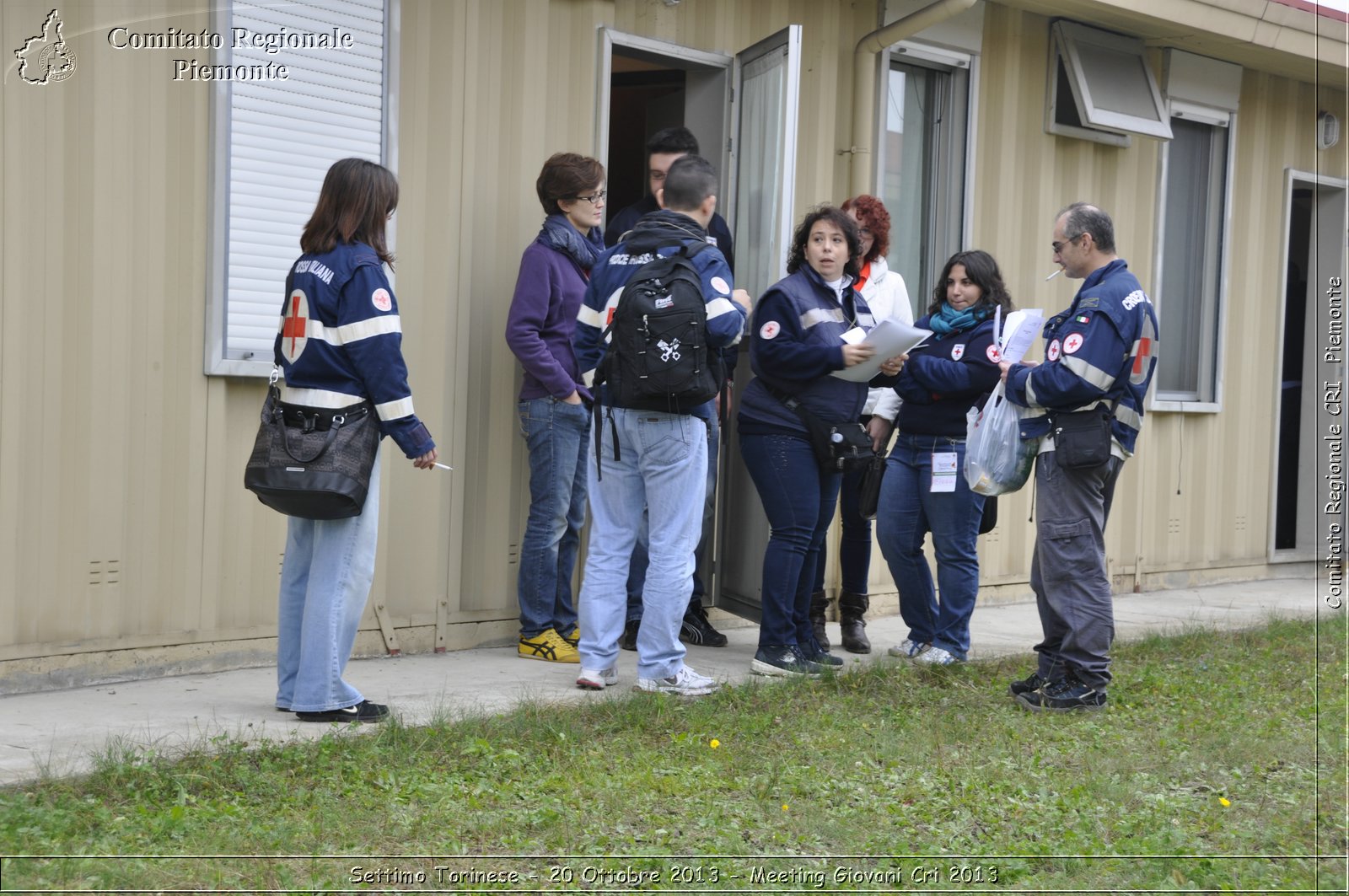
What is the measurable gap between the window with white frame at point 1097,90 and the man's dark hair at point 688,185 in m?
4.13

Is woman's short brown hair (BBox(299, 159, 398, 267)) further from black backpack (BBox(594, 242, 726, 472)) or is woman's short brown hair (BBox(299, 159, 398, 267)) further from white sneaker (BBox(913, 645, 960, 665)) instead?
white sneaker (BBox(913, 645, 960, 665))

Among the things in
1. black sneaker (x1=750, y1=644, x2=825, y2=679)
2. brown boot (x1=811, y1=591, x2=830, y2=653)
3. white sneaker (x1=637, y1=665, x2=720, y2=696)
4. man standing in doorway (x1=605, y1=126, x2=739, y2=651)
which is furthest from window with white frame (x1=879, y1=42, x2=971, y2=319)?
white sneaker (x1=637, y1=665, x2=720, y2=696)

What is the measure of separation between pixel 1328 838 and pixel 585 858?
2.16 metres

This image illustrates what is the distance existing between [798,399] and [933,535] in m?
0.94

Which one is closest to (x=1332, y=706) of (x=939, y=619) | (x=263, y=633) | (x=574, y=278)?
(x=939, y=619)

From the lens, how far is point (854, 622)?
22.1ft

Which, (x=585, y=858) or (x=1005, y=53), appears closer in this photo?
(x=585, y=858)

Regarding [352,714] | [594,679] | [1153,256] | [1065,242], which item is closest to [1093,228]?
[1065,242]

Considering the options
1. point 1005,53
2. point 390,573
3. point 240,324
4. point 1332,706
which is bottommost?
point 1332,706

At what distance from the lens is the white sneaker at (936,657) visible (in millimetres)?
6207

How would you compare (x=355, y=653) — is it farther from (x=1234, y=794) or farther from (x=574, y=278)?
(x=1234, y=794)

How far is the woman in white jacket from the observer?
648 centimetres

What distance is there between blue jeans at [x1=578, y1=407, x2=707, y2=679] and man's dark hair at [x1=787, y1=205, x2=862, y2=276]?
997 millimetres

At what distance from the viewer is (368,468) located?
15.4 feet
